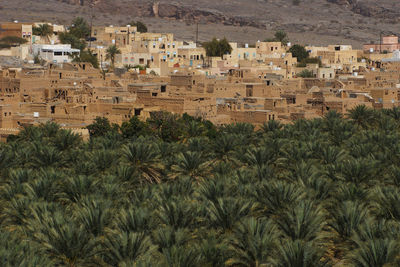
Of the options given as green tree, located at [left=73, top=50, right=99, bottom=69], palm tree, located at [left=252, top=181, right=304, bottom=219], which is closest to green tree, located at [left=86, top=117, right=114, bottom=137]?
palm tree, located at [left=252, top=181, right=304, bottom=219]

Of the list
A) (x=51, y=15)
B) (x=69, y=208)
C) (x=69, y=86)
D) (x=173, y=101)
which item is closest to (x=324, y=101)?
(x=173, y=101)

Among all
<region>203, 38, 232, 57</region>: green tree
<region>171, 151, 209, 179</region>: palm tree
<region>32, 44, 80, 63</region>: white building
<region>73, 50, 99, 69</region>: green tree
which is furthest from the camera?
<region>203, 38, 232, 57</region>: green tree

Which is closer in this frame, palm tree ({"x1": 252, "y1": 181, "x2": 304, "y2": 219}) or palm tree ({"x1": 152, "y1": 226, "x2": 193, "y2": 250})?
palm tree ({"x1": 152, "y1": 226, "x2": 193, "y2": 250})

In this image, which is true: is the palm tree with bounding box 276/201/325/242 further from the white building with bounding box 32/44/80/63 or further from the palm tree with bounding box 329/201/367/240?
the white building with bounding box 32/44/80/63

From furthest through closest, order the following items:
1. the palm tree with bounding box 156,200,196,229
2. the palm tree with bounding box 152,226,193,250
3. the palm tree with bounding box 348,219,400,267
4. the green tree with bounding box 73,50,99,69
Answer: the green tree with bounding box 73,50,99,69, the palm tree with bounding box 156,200,196,229, the palm tree with bounding box 152,226,193,250, the palm tree with bounding box 348,219,400,267

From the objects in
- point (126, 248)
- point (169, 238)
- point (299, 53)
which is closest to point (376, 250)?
point (169, 238)

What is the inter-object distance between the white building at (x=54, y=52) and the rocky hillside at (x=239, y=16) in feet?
143

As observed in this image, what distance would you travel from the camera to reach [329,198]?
24.8m

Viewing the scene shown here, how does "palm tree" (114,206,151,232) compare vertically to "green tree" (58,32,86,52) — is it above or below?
below

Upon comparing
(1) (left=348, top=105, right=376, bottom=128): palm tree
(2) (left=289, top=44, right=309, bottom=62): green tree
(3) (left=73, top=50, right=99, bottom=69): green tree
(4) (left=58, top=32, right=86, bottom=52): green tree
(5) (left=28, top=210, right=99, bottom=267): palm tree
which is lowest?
(5) (left=28, top=210, right=99, bottom=267): palm tree

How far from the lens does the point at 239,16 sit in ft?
480

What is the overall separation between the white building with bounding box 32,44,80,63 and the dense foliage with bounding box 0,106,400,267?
34984 mm

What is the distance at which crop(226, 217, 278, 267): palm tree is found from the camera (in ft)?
61.1

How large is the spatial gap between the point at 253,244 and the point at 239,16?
12960cm
